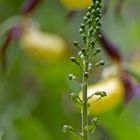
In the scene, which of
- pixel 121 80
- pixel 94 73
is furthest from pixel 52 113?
pixel 121 80

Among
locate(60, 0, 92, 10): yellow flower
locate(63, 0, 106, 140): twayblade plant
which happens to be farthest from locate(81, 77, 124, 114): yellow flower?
locate(63, 0, 106, 140): twayblade plant

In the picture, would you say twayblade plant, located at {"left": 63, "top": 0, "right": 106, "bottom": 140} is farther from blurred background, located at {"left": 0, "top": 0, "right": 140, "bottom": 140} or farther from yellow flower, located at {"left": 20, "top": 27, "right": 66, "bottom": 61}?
yellow flower, located at {"left": 20, "top": 27, "right": 66, "bottom": 61}

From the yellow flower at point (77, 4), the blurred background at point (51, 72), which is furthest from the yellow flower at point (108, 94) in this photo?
the yellow flower at point (77, 4)

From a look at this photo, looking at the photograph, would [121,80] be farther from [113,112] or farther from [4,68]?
[4,68]

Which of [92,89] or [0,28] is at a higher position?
[0,28]

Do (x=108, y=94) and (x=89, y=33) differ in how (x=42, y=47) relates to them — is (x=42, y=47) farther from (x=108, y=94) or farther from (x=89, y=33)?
(x=89, y=33)

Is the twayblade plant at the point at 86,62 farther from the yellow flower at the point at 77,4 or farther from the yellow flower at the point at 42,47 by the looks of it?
the yellow flower at the point at 42,47
